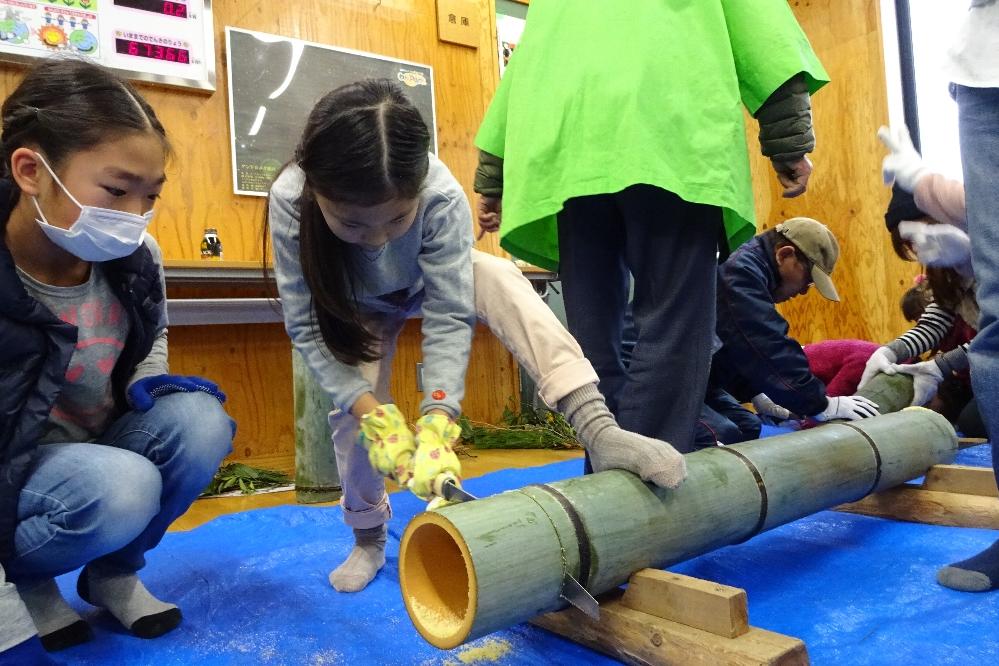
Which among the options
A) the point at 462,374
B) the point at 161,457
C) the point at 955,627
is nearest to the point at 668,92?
the point at 462,374

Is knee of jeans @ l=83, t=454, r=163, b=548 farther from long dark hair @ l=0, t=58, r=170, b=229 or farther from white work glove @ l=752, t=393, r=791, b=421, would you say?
white work glove @ l=752, t=393, r=791, b=421

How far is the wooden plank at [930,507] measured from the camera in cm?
148

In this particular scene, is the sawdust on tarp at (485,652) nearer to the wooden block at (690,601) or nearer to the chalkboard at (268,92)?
the wooden block at (690,601)

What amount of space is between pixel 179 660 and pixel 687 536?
74cm

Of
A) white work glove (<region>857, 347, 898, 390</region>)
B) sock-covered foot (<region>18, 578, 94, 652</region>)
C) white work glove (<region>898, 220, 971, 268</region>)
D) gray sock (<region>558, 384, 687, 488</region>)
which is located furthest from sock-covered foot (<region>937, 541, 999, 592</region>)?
white work glove (<region>857, 347, 898, 390</region>)

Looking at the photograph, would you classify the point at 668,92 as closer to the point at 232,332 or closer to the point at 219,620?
the point at 219,620

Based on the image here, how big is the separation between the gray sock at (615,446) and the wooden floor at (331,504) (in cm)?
124

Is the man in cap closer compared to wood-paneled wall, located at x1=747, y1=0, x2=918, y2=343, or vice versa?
the man in cap

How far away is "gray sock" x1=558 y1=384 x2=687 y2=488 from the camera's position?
1.07 metres

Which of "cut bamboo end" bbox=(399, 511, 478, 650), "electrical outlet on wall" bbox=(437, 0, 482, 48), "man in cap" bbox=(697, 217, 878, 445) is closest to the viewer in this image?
"cut bamboo end" bbox=(399, 511, 478, 650)

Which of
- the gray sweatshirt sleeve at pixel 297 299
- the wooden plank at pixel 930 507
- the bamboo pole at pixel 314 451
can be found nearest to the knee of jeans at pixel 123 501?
the gray sweatshirt sleeve at pixel 297 299

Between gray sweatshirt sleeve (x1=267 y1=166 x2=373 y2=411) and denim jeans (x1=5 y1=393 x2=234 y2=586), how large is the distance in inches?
7.2

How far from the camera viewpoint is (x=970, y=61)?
3.57 ft

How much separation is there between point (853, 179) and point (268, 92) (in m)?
2.82
